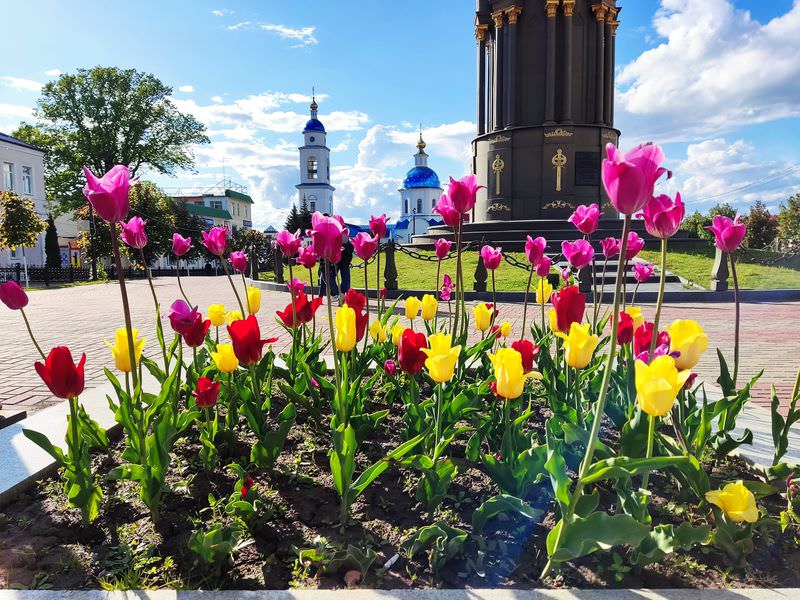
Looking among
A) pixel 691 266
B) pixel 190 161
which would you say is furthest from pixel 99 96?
pixel 691 266

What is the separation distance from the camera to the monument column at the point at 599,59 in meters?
21.1

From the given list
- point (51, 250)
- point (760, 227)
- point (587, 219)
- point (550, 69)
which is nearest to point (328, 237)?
point (587, 219)

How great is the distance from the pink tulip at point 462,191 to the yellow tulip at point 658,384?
1200mm

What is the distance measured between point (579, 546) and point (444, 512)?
27.9 inches

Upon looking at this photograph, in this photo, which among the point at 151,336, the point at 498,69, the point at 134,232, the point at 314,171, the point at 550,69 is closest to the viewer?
the point at 134,232

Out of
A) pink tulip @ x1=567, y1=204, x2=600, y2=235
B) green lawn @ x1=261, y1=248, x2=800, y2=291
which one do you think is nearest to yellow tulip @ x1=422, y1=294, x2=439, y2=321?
pink tulip @ x1=567, y1=204, x2=600, y2=235

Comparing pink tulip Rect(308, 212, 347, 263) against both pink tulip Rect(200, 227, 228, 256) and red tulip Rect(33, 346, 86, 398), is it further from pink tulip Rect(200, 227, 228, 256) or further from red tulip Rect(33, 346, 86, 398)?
pink tulip Rect(200, 227, 228, 256)

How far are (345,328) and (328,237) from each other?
40cm

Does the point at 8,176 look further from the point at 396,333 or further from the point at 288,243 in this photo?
the point at 396,333

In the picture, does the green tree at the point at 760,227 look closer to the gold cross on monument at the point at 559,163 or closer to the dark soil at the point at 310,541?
the gold cross on monument at the point at 559,163

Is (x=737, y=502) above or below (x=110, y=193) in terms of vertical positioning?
below

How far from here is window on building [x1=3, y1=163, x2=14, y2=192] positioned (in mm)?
33281

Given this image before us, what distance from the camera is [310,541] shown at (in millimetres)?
2016

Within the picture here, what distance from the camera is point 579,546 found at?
1.57m
